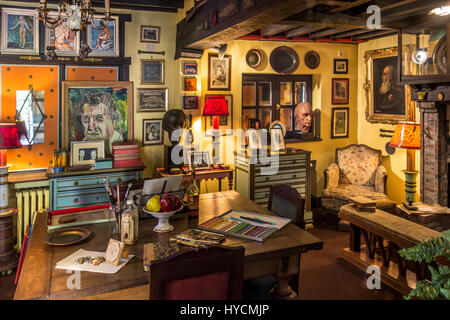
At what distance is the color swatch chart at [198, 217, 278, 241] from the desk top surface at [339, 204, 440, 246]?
159cm

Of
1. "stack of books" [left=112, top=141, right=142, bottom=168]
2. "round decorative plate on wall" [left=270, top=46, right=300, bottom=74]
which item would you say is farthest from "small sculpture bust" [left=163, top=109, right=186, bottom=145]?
"round decorative plate on wall" [left=270, top=46, right=300, bottom=74]

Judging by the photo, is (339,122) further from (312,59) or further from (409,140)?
(409,140)

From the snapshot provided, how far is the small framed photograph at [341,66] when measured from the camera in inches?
247

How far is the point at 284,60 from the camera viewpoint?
5.97 metres

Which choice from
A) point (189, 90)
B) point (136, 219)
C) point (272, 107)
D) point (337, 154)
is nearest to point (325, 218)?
point (337, 154)

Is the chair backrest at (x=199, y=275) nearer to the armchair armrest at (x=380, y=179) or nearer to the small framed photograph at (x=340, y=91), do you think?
the armchair armrest at (x=380, y=179)

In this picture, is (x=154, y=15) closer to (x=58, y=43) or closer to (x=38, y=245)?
(x=58, y=43)

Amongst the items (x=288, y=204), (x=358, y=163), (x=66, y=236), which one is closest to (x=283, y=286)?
(x=288, y=204)

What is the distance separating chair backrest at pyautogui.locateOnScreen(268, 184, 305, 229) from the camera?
9.10ft

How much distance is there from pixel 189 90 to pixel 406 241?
3.18m

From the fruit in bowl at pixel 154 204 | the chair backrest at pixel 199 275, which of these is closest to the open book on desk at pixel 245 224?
the fruit in bowl at pixel 154 204

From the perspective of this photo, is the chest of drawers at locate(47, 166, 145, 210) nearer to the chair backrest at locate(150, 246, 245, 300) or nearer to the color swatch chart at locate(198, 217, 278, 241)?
the color swatch chart at locate(198, 217, 278, 241)

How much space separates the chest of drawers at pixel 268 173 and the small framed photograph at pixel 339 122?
124 centimetres
